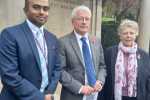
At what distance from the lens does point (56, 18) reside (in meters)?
4.95

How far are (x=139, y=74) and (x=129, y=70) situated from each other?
7.3 inches

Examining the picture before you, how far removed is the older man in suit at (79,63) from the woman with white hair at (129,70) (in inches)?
16.1

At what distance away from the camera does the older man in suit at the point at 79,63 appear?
217cm

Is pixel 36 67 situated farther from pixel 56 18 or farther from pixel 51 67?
pixel 56 18

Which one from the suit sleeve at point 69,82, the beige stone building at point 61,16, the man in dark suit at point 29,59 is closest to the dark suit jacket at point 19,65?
the man in dark suit at point 29,59

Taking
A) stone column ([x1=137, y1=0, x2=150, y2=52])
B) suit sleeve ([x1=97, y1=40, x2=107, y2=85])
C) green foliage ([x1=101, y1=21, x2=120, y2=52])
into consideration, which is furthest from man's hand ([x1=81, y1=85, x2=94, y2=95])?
green foliage ([x1=101, y1=21, x2=120, y2=52])

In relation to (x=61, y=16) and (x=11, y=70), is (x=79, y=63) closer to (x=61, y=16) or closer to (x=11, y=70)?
(x=11, y=70)

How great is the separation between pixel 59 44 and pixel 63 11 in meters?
3.23

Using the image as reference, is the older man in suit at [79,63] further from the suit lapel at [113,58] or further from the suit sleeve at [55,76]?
the suit lapel at [113,58]

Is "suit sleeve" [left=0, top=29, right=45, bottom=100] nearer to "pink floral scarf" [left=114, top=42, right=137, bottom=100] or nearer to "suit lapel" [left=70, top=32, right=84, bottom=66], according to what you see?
"suit lapel" [left=70, top=32, right=84, bottom=66]

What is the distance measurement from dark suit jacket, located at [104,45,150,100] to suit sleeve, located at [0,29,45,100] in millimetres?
1523

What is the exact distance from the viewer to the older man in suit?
2172 mm

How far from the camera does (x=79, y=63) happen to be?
7.29 feet

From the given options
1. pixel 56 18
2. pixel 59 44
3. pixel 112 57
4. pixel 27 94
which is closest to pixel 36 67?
pixel 27 94
